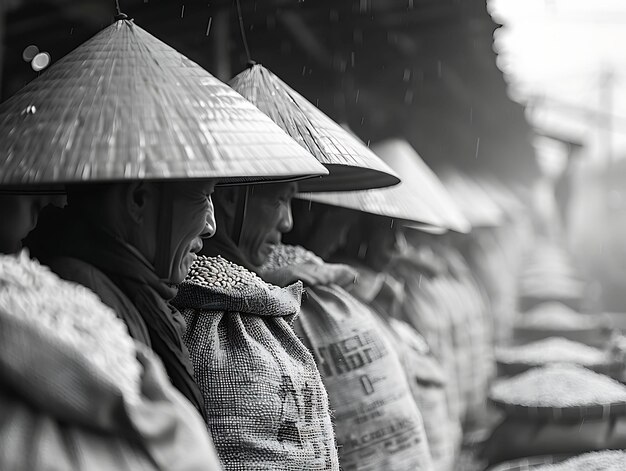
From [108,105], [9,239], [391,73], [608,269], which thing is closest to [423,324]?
[391,73]

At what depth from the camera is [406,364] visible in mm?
2875

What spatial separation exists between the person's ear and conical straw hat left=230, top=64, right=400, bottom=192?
687mm

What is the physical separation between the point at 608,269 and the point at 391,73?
19179 millimetres

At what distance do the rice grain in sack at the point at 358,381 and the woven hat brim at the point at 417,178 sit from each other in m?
0.96

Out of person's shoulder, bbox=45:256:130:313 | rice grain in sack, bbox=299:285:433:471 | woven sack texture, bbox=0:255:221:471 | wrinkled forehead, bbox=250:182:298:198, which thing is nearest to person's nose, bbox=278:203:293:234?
wrinkled forehead, bbox=250:182:298:198

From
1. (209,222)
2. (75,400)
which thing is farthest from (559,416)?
(75,400)

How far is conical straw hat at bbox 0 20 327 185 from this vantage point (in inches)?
49.5

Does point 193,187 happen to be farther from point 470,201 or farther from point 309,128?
point 470,201

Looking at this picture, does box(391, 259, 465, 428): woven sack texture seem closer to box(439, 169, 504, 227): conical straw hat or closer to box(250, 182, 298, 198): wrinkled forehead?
box(439, 169, 504, 227): conical straw hat

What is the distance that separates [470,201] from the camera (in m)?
7.29

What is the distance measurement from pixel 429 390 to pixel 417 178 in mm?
831

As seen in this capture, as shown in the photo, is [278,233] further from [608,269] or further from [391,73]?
[608,269]

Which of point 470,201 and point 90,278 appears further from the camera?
point 470,201

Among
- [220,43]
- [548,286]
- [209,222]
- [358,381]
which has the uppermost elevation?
[220,43]
